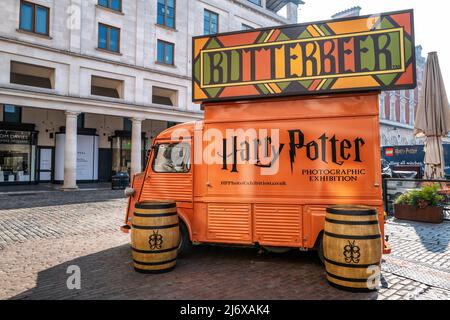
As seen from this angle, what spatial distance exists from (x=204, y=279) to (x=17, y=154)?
19.4 meters

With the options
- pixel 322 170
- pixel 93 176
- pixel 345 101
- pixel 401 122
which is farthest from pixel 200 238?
pixel 401 122

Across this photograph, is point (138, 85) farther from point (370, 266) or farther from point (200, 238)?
point (370, 266)

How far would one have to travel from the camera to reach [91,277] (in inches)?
184

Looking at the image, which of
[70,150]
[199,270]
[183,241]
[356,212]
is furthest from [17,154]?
[356,212]

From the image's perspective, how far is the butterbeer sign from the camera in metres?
4.72

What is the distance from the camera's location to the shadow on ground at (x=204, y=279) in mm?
4051

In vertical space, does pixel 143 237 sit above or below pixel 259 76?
below

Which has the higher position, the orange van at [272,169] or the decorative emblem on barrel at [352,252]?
the orange van at [272,169]

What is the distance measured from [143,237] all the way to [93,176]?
19079 millimetres

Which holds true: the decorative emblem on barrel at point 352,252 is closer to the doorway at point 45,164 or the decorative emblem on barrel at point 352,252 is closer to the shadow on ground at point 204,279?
the shadow on ground at point 204,279

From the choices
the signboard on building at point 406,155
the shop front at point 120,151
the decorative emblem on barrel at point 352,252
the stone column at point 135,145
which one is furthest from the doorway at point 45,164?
the signboard on building at point 406,155

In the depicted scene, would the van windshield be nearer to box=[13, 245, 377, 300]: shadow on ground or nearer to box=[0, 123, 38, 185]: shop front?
box=[13, 245, 377, 300]: shadow on ground

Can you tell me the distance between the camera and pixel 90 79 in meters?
18.4

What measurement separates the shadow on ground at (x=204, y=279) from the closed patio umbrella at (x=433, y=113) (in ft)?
20.2
